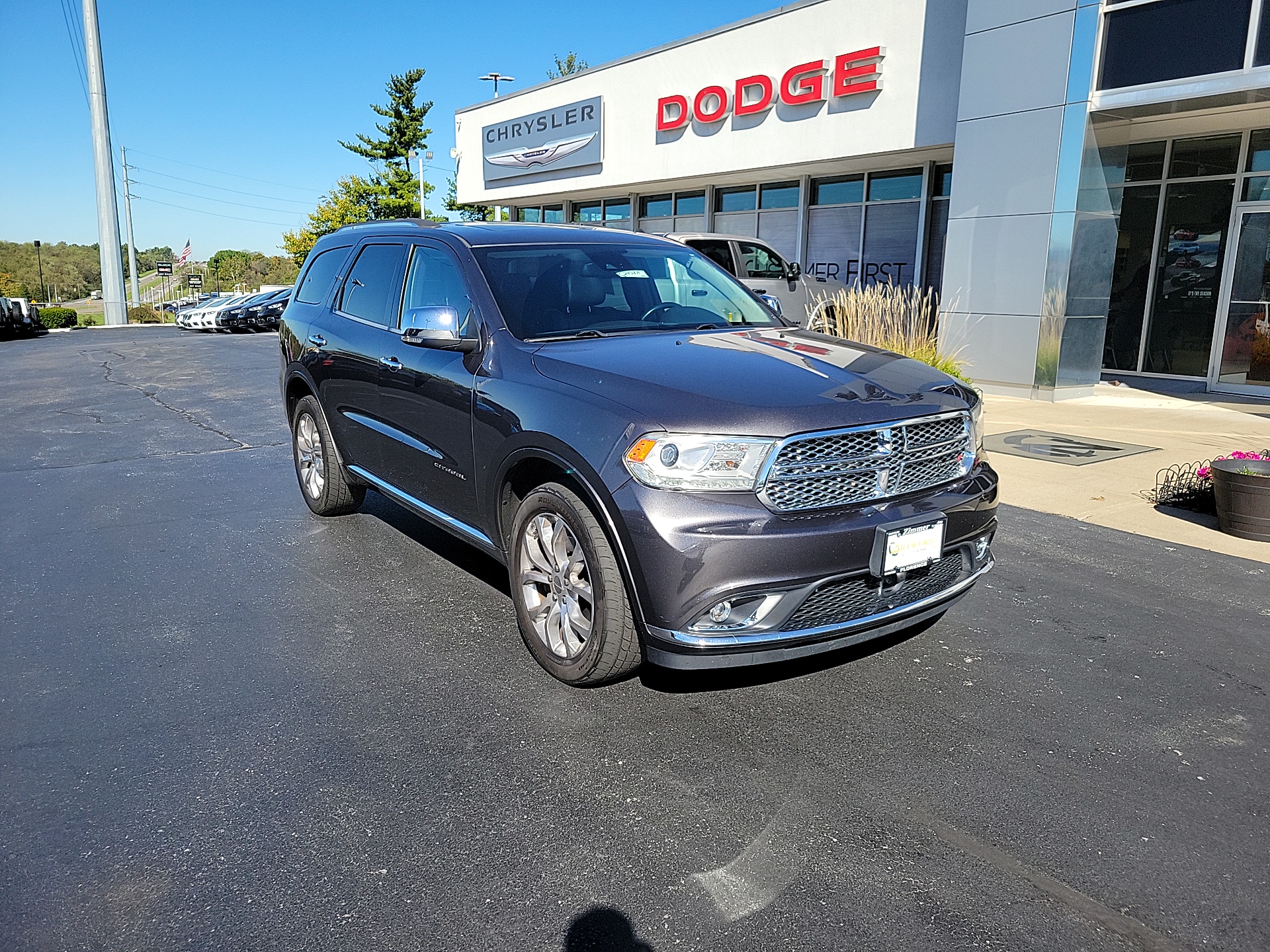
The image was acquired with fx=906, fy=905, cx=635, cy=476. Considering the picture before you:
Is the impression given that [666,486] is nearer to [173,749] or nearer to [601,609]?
[601,609]

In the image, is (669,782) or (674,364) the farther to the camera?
(674,364)

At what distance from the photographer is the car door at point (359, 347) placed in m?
5.02

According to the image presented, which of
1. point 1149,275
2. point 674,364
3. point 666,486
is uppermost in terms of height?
point 1149,275

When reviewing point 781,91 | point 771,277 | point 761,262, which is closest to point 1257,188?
point 771,277

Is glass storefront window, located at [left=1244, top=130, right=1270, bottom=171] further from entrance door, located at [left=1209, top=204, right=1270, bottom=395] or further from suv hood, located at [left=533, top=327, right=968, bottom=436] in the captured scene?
suv hood, located at [left=533, top=327, right=968, bottom=436]

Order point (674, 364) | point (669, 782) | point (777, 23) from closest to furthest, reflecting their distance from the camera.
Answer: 1. point (669, 782)
2. point (674, 364)
3. point (777, 23)

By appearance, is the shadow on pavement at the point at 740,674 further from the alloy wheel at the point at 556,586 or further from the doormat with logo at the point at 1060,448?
the doormat with logo at the point at 1060,448

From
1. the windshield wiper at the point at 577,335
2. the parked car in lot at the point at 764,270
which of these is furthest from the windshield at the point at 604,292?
the parked car in lot at the point at 764,270

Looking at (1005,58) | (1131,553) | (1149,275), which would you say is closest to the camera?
(1131,553)

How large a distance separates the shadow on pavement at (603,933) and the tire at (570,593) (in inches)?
43.4

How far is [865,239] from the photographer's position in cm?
1747

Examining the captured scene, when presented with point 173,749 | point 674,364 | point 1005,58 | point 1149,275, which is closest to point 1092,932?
point 674,364

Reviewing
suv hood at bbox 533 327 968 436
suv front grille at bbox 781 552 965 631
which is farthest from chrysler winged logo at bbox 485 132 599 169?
suv front grille at bbox 781 552 965 631

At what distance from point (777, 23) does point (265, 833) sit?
55.2 ft
